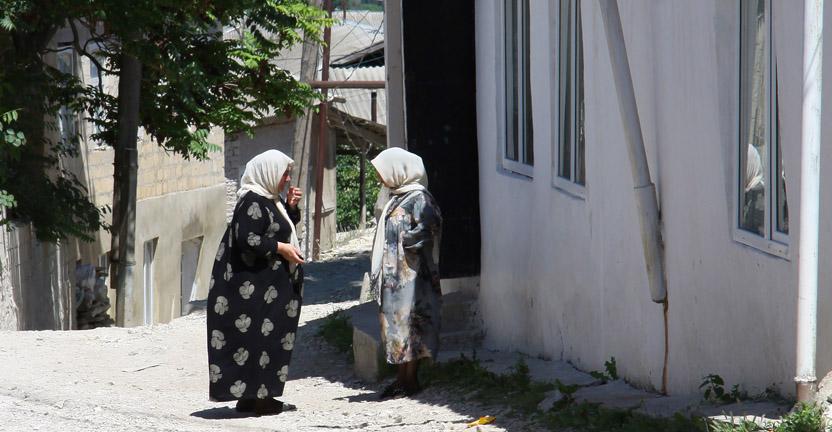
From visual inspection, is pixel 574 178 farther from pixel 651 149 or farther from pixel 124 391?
pixel 124 391

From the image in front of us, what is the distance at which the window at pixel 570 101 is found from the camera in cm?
677

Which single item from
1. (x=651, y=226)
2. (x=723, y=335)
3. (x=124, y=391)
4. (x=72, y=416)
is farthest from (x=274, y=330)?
(x=723, y=335)

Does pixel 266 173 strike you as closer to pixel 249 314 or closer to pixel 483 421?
pixel 249 314

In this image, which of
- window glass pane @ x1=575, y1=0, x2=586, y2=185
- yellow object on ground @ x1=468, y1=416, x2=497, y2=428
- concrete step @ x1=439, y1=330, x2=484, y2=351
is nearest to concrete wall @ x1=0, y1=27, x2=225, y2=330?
concrete step @ x1=439, y1=330, x2=484, y2=351

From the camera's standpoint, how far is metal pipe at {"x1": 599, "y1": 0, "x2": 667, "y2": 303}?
5219 millimetres

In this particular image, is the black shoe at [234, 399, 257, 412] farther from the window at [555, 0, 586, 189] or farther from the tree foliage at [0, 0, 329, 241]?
the tree foliage at [0, 0, 329, 241]

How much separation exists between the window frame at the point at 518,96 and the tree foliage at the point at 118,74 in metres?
3.49

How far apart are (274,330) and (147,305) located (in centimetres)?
1005

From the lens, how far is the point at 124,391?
7570mm

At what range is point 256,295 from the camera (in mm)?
6344

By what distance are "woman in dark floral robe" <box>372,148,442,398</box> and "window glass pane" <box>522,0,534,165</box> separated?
4.72 ft

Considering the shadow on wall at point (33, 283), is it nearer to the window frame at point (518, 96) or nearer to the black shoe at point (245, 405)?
the black shoe at point (245, 405)

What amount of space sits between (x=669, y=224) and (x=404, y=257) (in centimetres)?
191

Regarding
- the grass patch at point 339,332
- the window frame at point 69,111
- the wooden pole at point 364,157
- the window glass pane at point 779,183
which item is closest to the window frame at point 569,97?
the window glass pane at point 779,183
